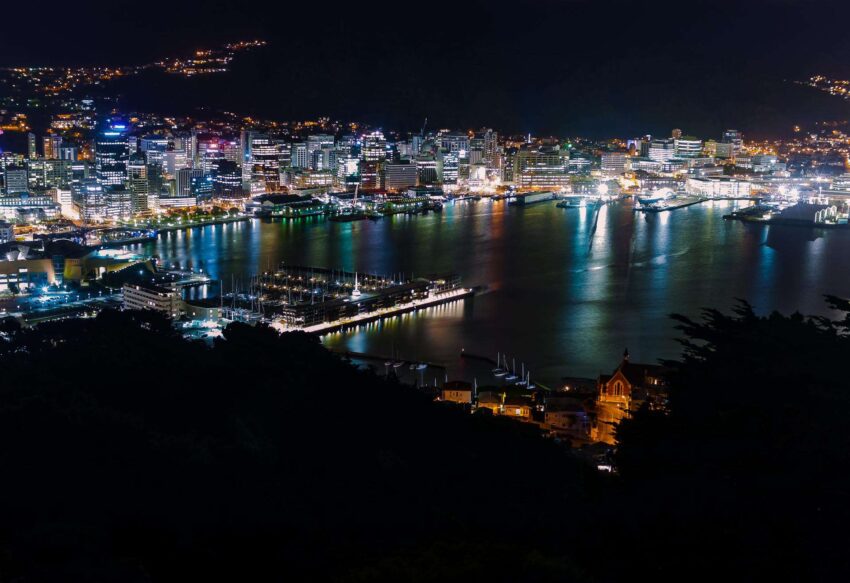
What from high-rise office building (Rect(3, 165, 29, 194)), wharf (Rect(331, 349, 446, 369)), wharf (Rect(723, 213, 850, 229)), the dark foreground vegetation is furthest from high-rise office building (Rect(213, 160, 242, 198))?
the dark foreground vegetation

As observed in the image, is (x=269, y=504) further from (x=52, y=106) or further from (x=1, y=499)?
(x=52, y=106)

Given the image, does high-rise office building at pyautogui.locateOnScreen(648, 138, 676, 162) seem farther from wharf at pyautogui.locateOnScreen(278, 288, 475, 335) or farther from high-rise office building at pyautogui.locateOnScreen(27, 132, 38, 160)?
wharf at pyautogui.locateOnScreen(278, 288, 475, 335)

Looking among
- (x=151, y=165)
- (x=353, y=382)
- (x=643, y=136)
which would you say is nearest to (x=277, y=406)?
(x=353, y=382)

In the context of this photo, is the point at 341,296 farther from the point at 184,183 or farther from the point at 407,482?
the point at 184,183

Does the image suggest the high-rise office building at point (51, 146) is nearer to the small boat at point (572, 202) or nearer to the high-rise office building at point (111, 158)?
the high-rise office building at point (111, 158)

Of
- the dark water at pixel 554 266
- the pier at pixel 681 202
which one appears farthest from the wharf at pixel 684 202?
the dark water at pixel 554 266

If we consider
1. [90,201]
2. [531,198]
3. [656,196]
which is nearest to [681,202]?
[656,196]
